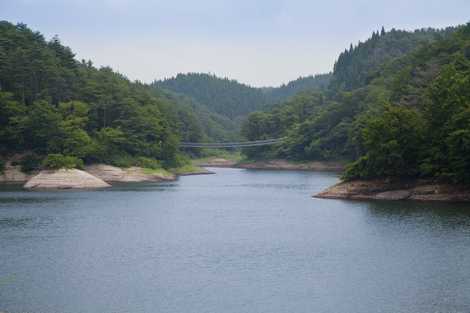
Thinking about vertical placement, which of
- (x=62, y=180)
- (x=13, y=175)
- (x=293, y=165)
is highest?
(x=293, y=165)

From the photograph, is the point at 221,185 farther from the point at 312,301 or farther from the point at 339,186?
the point at 312,301

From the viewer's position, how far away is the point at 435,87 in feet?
268

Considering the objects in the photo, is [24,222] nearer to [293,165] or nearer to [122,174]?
[122,174]

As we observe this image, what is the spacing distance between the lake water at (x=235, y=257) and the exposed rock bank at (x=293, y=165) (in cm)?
8324

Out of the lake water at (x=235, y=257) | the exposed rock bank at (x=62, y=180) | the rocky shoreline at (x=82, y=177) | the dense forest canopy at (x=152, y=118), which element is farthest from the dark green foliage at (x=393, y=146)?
the rocky shoreline at (x=82, y=177)

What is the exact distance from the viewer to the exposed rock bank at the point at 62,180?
10056 centimetres

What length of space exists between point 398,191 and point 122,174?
2250 inches

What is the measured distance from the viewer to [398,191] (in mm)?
77312

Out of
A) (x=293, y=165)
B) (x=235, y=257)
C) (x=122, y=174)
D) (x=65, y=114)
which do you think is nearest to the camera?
(x=235, y=257)

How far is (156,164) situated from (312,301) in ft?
324

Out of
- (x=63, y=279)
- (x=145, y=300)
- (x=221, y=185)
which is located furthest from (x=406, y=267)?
(x=221, y=185)

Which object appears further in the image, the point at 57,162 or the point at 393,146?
the point at 57,162

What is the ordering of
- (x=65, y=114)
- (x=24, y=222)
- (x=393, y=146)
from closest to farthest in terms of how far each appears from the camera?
1. (x=24, y=222)
2. (x=393, y=146)
3. (x=65, y=114)

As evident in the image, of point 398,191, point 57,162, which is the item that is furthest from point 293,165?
point 398,191
